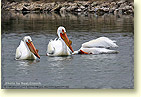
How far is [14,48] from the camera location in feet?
Answer: 31.3

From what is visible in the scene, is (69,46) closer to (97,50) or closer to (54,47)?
(54,47)

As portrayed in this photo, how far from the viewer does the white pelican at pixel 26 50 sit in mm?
9648

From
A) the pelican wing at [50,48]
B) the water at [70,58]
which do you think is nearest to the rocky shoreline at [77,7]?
the water at [70,58]

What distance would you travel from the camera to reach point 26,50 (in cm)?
985

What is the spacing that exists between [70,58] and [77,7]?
38.0 inches

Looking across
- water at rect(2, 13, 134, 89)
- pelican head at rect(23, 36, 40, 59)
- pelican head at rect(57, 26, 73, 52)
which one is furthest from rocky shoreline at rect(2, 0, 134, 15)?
pelican head at rect(23, 36, 40, 59)

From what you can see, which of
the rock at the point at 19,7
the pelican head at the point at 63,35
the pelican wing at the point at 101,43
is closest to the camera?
the pelican wing at the point at 101,43

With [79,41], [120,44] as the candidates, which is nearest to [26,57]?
[79,41]

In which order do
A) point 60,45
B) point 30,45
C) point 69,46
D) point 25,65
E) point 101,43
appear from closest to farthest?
point 25,65 → point 30,45 → point 101,43 → point 69,46 → point 60,45

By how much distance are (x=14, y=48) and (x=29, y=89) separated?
3.36 ft

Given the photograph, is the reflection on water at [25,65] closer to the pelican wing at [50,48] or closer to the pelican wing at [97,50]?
the pelican wing at [50,48]

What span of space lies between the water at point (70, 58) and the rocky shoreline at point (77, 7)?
131mm

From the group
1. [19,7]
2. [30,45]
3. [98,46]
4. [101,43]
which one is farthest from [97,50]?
[19,7]

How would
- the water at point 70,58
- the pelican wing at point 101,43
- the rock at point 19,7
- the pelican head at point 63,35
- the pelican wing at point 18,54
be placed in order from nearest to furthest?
the water at point 70,58, the pelican wing at point 18,54, the pelican wing at point 101,43, the rock at point 19,7, the pelican head at point 63,35
